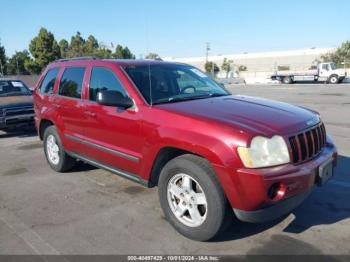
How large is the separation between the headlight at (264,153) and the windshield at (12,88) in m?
9.20

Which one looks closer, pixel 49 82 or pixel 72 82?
pixel 72 82

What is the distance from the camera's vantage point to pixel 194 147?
3449 mm

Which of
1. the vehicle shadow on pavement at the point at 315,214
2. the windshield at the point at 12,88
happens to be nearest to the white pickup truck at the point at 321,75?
the windshield at the point at 12,88

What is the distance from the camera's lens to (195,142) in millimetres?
3439

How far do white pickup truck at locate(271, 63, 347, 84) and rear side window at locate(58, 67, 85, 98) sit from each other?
36.9 meters

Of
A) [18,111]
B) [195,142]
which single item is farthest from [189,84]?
[18,111]

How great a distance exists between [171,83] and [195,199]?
1709 mm

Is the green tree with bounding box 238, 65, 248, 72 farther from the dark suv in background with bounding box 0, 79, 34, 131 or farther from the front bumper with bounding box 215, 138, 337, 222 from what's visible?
the front bumper with bounding box 215, 138, 337, 222

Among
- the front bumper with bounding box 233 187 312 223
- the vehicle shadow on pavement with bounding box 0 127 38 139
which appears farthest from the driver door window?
the vehicle shadow on pavement with bounding box 0 127 38 139

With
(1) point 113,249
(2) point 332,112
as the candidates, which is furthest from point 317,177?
(2) point 332,112

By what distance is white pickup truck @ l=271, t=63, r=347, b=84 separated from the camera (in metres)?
37.7

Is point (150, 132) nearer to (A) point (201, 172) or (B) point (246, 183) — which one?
(A) point (201, 172)

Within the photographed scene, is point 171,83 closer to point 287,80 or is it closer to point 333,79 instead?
point 333,79

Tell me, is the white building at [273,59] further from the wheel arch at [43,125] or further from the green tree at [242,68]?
the wheel arch at [43,125]
